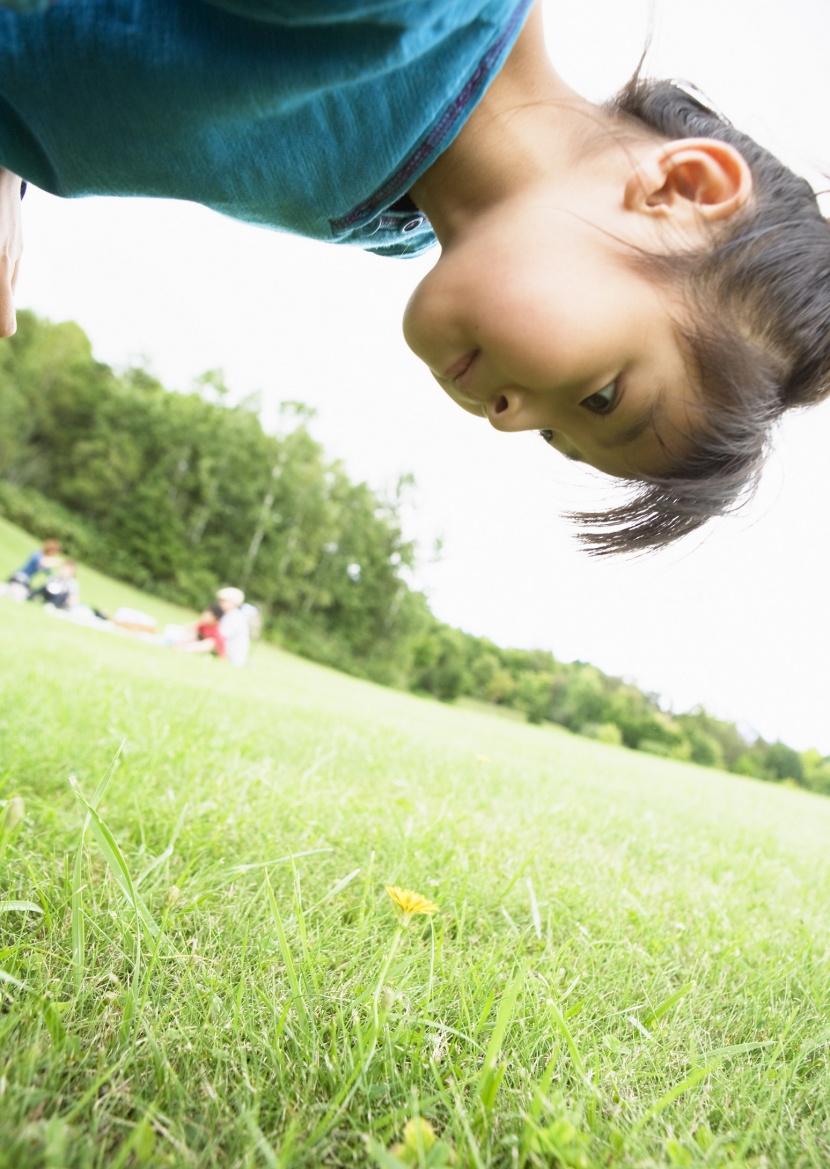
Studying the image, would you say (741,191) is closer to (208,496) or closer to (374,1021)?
(374,1021)

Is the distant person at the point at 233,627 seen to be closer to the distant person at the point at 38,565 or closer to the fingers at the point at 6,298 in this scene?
the distant person at the point at 38,565

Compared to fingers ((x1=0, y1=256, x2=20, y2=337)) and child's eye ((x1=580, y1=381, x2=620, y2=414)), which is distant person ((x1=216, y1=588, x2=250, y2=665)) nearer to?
fingers ((x1=0, y1=256, x2=20, y2=337))

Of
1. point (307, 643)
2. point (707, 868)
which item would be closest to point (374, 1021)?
point (707, 868)

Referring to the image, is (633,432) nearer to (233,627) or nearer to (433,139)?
(433,139)

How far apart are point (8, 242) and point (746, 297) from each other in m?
1.47

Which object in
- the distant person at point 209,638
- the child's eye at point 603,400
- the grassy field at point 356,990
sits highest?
the child's eye at point 603,400

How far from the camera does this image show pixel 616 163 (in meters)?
1.39

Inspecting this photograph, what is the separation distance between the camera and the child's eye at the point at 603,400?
142 centimetres

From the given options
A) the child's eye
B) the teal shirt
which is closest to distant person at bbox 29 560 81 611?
the teal shirt

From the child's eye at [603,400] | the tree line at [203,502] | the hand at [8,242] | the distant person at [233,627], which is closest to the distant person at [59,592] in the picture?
the distant person at [233,627]

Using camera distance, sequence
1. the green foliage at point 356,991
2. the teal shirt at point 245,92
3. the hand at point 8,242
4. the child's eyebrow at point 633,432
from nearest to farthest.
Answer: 1. the green foliage at point 356,991
2. the teal shirt at point 245,92
3. the child's eyebrow at point 633,432
4. the hand at point 8,242

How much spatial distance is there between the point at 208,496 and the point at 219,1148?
1348 inches

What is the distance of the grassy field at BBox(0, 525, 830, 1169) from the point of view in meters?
0.72

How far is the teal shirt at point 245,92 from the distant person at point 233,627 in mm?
11196
